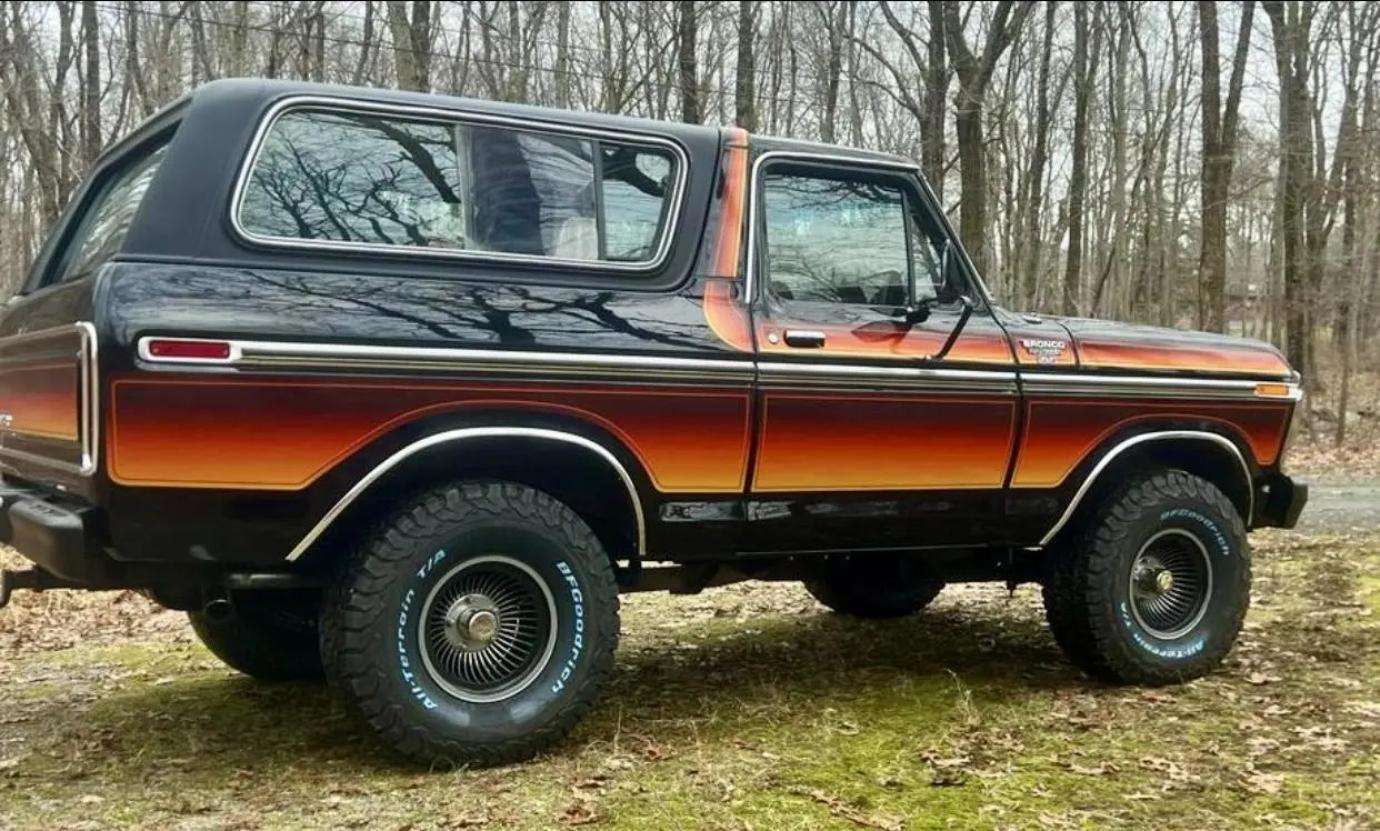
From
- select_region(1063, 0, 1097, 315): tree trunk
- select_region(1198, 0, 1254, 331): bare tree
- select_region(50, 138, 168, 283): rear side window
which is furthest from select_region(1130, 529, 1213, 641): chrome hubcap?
select_region(1063, 0, 1097, 315): tree trunk

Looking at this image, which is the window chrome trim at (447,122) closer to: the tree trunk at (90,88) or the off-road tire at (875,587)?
the off-road tire at (875,587)

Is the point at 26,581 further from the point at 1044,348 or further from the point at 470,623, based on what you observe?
the point at 1044,348

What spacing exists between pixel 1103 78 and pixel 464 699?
26447 mm

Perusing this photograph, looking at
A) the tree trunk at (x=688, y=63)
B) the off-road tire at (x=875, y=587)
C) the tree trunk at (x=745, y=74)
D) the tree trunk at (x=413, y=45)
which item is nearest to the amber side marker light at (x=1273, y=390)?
the off-road tire at (x=875, y=587)

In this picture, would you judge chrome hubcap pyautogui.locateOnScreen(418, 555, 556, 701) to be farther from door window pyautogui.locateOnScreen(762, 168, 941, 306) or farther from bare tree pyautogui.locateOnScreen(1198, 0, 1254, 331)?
bare tree pyautogui.locateOnScreen(1198, 0, 1254, 331)

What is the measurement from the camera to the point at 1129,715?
4.21m

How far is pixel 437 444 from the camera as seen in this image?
335cm

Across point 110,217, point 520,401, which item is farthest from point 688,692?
point 110,217

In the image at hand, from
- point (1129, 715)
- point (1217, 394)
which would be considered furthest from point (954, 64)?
point (1129, 715)

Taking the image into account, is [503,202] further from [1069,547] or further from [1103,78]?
[1103,78]

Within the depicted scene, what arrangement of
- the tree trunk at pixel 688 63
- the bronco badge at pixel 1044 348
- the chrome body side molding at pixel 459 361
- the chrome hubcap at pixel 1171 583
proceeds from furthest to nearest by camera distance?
the tree trunk at pixel 688 63 → the chrome hubcap at pixel 1171 583 → the bronco badge at pixel 1044 348 → the chrome body side molding at pixel 459 361

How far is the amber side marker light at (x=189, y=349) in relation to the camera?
2975 millimetres

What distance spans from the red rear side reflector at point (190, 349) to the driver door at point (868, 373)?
1671 millimetres

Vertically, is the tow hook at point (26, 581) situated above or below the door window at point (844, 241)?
below
